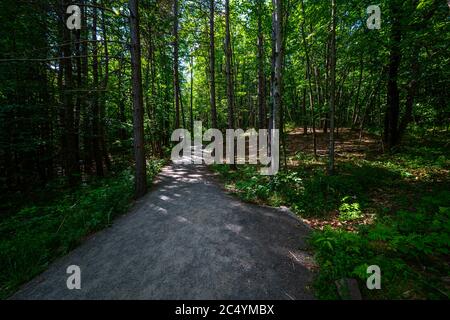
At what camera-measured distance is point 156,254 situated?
167 inches

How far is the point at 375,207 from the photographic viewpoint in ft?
20.7

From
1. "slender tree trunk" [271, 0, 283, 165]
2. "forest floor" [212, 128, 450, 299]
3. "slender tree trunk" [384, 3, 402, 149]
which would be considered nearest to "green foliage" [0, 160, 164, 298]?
"forest floor" [212, 128, 450, 299]

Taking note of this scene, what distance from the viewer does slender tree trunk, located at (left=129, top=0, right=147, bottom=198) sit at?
693 centimetres

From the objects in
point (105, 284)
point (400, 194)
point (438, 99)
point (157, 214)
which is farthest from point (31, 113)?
point (438, 99)

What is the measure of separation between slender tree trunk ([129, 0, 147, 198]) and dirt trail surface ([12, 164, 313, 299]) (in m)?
1.49

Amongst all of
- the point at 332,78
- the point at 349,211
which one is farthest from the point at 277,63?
the point at 349,211

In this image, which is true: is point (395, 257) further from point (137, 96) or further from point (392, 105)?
point (392, 105)

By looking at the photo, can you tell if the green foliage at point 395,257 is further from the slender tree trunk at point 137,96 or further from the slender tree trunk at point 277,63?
the slender tree trunk at point 137,96

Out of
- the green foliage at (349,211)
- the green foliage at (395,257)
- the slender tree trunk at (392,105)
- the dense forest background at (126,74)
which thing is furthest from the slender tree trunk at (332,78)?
the green foliage at (395,257)

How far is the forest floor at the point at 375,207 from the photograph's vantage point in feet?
11.0

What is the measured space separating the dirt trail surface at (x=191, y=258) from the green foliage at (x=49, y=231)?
29 cm

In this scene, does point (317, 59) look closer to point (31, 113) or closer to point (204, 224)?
point (204, 224)

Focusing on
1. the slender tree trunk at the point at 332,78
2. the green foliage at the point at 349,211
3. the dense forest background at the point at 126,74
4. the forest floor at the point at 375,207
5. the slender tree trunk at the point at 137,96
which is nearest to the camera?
the forest floor at the point at 375,207

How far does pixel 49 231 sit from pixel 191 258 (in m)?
4.35
